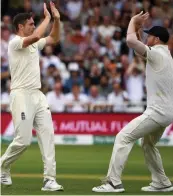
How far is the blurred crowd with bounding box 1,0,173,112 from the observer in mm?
16984

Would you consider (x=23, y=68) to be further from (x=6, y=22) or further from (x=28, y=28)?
(x=6, y=22)

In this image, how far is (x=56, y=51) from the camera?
62.5 feet

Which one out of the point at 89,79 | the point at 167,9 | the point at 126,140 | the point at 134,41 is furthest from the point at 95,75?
the point at 134,41

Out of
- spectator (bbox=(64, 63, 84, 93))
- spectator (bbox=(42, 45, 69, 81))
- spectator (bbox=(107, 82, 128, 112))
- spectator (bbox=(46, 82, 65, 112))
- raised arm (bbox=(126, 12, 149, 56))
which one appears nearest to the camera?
raised arm (bbox=(126, 12, 149, 56))

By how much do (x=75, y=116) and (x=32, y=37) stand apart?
787 cm

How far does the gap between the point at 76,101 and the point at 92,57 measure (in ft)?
6.23

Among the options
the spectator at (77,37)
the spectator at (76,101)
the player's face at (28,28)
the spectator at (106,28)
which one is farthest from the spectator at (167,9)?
the player's face at (28,28)

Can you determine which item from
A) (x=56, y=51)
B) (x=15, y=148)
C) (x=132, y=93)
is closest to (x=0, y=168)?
(x=15, y=148)

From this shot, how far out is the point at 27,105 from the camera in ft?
30.0

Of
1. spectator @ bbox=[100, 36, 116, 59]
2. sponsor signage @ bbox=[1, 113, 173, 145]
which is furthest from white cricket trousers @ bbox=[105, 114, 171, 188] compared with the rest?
spectator @ bbox=[100, 36, 116, 59]

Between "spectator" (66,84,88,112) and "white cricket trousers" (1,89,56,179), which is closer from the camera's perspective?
"white cricket trousers" (1,89,56,179)

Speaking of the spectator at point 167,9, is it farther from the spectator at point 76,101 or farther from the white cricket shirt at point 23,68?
the white cricket shirt at point 23,68

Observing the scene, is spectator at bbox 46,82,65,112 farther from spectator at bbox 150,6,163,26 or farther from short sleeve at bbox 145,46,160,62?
short sleeve at bbox 145,46,160,62

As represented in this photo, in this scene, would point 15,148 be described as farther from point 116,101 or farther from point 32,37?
point 116,101
